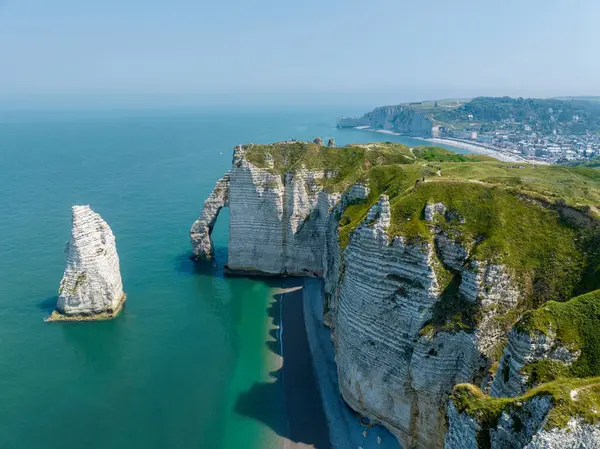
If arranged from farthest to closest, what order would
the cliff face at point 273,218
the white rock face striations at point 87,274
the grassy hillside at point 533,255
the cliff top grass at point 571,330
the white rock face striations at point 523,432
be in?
the cliff face at point 273,218 < the white rock face striations at point 87,274 < the cliff top grass at point 571,330 < the grassy hillside at point 533,255 < the white rock face striations at point 523,432

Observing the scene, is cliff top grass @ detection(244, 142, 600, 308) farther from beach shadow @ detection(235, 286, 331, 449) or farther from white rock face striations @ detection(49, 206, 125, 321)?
white rock face striations @ detection(49, 206, 125, 321)

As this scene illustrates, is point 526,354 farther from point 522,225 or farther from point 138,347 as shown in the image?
point 138,347

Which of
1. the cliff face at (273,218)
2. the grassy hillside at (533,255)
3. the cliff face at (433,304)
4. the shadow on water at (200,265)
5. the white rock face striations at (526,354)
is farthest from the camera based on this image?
the shadow on water at (200,265)

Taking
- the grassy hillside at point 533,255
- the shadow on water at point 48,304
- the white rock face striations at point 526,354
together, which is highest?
the grassy hillside at point 533,255

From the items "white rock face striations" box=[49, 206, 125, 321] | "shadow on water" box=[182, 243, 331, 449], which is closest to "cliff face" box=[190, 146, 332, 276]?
"shadow on water" box=[182, 243, 331, 449]

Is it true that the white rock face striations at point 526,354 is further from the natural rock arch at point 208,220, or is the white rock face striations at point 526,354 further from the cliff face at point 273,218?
the natural rock arch at point 208,220

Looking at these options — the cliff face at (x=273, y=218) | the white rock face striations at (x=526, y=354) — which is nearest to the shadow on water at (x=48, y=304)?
the cliff face at (x=273, y=218)

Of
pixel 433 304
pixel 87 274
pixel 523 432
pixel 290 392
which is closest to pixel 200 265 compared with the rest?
pixel 87 274
